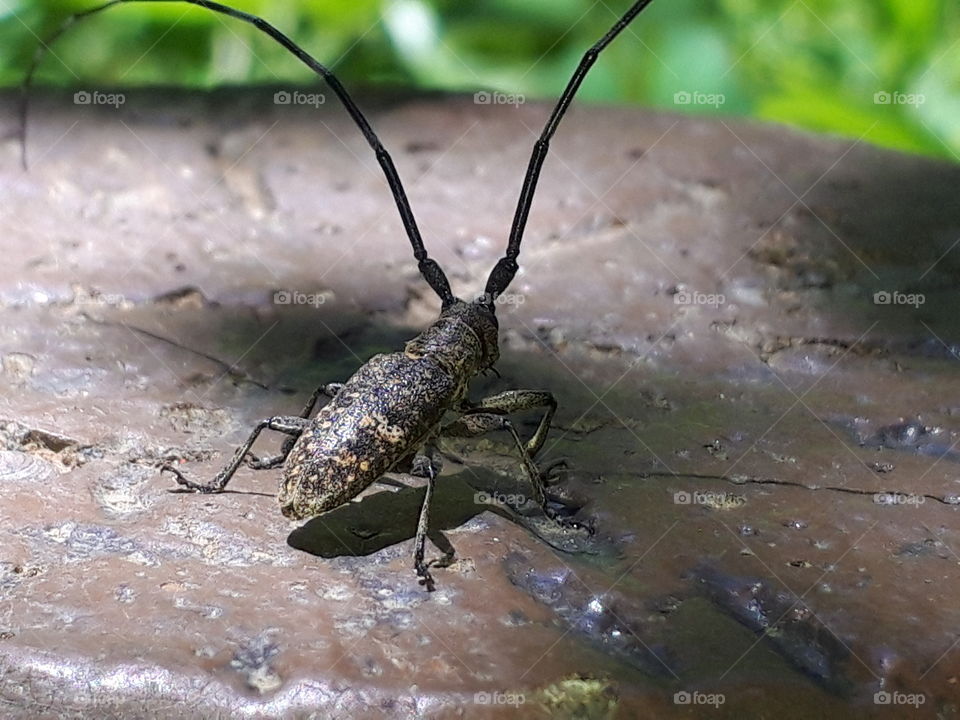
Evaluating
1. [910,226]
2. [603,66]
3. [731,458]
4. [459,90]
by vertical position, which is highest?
[603,66]

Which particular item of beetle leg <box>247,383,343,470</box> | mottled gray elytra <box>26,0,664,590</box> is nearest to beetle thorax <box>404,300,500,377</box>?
mottled gray elytra <box>26,0,664,590</box>

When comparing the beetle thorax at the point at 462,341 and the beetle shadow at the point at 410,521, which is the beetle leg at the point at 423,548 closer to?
the beetle shadow at the point at 410,521

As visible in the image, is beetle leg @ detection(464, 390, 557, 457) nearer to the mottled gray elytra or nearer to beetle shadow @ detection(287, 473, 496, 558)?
the mottled gray elytra

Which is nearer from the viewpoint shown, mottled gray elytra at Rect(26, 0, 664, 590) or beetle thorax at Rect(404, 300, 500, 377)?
mottled gray elytra at Rect(26, 0, 664, 590)

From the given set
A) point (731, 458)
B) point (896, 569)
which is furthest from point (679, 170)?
point (896, 569)

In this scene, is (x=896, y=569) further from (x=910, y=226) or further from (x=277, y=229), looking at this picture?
(x=277, y=229)

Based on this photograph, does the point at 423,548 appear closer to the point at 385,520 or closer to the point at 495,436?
the point at 385,520

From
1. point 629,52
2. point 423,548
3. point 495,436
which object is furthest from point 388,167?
point 629,52
